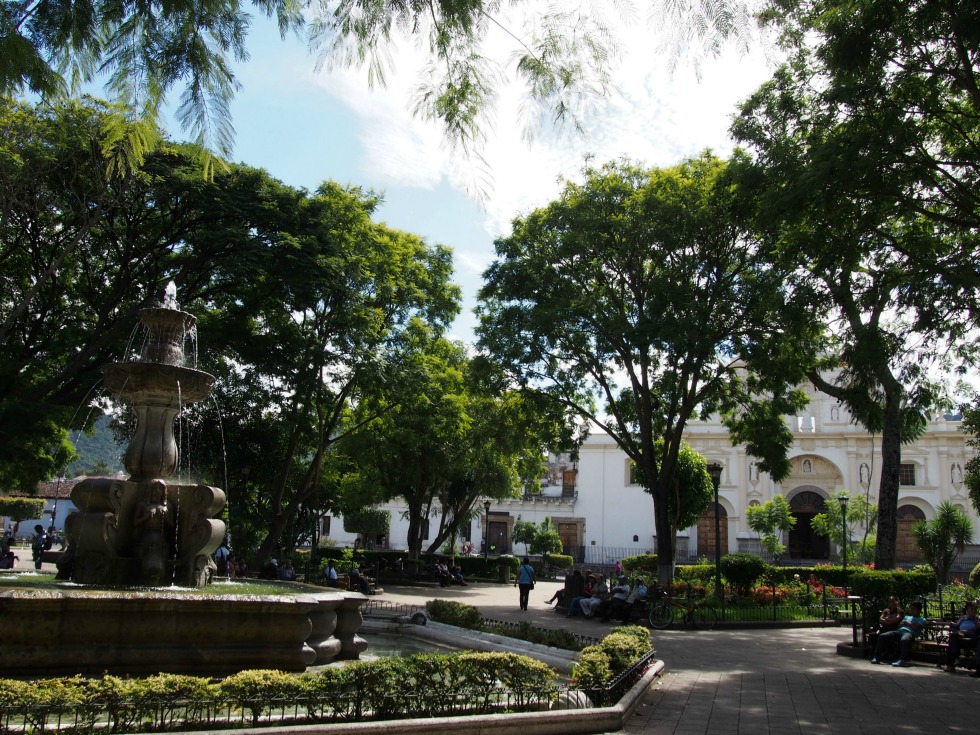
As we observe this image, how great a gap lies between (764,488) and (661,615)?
30.1 metres

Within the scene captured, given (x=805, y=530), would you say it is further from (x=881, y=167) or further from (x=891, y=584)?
(x=881, y=167)

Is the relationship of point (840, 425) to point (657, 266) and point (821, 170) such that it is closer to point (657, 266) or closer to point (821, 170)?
point (657, 266)

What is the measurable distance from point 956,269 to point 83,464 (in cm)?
14064

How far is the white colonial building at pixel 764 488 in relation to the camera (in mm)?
42469

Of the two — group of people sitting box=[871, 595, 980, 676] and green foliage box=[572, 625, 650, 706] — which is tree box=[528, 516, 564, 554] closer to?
group of people sitting box=[871, 595, 980, 676]

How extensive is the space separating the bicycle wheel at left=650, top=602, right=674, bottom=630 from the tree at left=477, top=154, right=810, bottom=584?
3.42 m

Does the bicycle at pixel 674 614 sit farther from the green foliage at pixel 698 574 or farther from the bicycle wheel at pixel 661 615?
the green foliage at pixel 698 574

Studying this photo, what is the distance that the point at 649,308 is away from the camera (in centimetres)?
1803

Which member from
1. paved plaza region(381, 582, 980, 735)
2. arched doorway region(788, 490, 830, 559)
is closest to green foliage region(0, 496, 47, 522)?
arched doorway region(788, 490, 830, 559)

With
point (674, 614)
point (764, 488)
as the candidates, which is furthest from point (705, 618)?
point (764, 488)

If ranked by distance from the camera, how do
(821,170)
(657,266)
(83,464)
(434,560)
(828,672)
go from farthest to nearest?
(83,464), (434,560), (657,266), (828,672), (821,170)

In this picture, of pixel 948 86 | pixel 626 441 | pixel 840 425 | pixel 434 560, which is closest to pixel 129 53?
pixel 948 86

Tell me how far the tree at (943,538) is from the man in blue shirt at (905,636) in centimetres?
2243

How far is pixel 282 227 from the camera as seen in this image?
19.1 meters
